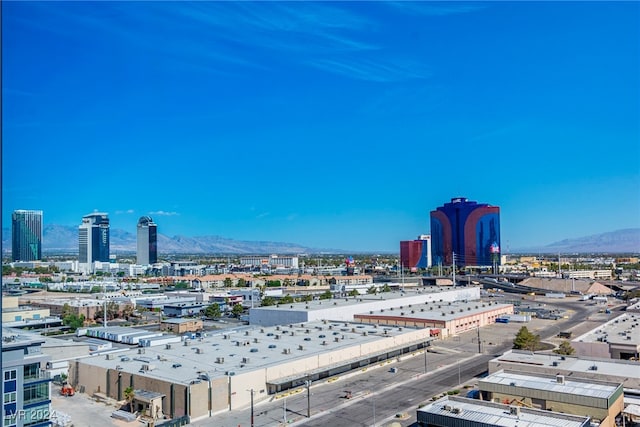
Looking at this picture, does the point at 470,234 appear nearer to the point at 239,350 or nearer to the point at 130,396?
the point at 239,350

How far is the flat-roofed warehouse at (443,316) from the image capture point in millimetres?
28422

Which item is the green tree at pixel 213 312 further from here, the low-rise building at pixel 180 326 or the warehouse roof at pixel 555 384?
the warehouse roof at pixel 555 384

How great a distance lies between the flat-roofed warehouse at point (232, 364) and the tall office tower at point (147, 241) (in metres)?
122

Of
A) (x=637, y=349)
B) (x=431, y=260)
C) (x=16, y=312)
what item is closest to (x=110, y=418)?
(x=637, y=349)

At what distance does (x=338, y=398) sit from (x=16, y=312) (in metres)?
23.8

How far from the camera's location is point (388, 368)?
20516 mm

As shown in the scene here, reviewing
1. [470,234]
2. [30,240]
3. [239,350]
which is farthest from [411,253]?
[239,350]

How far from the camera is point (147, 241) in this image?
13938 centimetres

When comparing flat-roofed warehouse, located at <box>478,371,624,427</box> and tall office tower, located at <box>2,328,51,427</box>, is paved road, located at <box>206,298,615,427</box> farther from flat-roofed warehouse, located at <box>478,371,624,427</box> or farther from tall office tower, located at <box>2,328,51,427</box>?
tall office tower, located at <box>2,328,51,427</box>

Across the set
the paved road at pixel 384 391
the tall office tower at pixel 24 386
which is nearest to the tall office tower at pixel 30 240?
the paved road at pixel 384 391

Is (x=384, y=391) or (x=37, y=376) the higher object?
(x=37, y=376)

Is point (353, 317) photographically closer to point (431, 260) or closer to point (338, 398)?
point (338, 398)

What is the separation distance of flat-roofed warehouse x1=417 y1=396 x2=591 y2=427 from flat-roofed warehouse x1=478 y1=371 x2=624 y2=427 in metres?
1.23

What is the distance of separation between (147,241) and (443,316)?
12154cm
